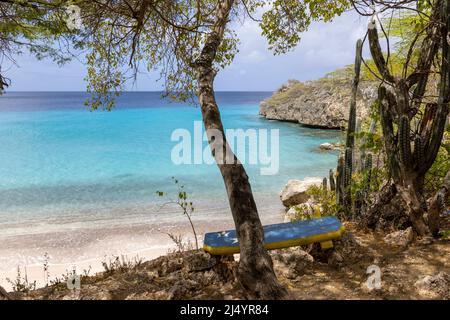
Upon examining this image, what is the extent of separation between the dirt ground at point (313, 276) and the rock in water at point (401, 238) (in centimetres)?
9

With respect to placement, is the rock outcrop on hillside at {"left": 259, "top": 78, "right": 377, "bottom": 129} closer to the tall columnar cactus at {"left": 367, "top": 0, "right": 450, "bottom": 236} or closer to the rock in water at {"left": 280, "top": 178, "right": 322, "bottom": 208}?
the rock in water at {"left": 280, "top": 178, "right": 322, "bottom": 208}

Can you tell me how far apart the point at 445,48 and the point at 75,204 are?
42.6 feet

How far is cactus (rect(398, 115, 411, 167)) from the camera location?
4.89 m

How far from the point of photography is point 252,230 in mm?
3561

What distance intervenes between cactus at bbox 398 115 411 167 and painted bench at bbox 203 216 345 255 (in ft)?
4.23

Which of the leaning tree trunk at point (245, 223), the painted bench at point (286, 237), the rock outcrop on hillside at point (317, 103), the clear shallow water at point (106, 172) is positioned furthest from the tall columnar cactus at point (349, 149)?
the rock outcrop on hillside at point (317, 103)

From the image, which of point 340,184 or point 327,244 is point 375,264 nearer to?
point 327,244

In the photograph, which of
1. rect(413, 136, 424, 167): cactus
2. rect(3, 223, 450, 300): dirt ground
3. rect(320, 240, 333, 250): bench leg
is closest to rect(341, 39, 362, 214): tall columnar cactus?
rect(413, 136, 424, 167): cactus

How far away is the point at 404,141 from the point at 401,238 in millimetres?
1328

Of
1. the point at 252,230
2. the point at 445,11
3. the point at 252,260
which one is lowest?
the point at 252,260

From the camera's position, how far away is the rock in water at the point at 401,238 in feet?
16.2

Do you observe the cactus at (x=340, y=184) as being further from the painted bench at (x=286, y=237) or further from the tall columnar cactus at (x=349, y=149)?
the painted bench at (x=286, y=237)

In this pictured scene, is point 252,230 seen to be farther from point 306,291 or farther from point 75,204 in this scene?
point 75,204
